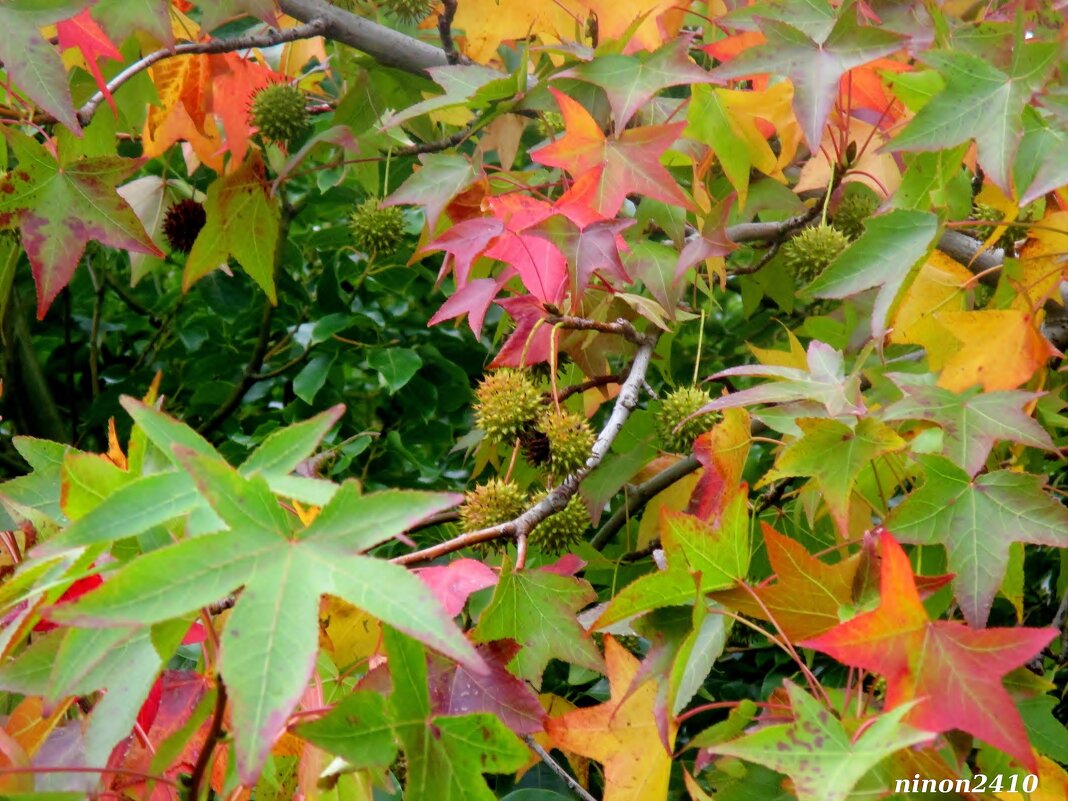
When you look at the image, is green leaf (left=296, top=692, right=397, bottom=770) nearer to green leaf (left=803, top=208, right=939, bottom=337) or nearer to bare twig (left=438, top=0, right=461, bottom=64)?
green leaf (left=803, top=208, right=939, bottom=337)

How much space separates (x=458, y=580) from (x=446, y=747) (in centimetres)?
28

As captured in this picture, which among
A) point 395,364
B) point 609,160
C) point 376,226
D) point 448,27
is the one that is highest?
point 448,27

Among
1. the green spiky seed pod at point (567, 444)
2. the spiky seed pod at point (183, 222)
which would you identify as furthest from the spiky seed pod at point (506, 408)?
the spiky seed pod at point (183, 222)

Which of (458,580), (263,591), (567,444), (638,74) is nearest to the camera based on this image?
(263,591)

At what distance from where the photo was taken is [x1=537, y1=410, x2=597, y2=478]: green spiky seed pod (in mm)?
1486

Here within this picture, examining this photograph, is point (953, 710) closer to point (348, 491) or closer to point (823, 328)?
point (348, 491)

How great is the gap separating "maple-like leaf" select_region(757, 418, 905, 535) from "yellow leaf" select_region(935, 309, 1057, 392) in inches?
8.2

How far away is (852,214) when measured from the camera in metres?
2.02

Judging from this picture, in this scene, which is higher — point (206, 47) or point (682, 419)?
point (206, 47)

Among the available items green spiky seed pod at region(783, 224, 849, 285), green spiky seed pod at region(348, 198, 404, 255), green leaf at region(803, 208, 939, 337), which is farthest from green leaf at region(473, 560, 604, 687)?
green spiky seed pod at region(348, 198, 404, 255)

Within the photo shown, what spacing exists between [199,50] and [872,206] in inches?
44.8

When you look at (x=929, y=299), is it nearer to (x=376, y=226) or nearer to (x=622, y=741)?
(x=622, y=741)

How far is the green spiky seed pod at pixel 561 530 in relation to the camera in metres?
1.63

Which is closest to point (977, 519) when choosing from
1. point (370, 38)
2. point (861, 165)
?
point (861, 165)
